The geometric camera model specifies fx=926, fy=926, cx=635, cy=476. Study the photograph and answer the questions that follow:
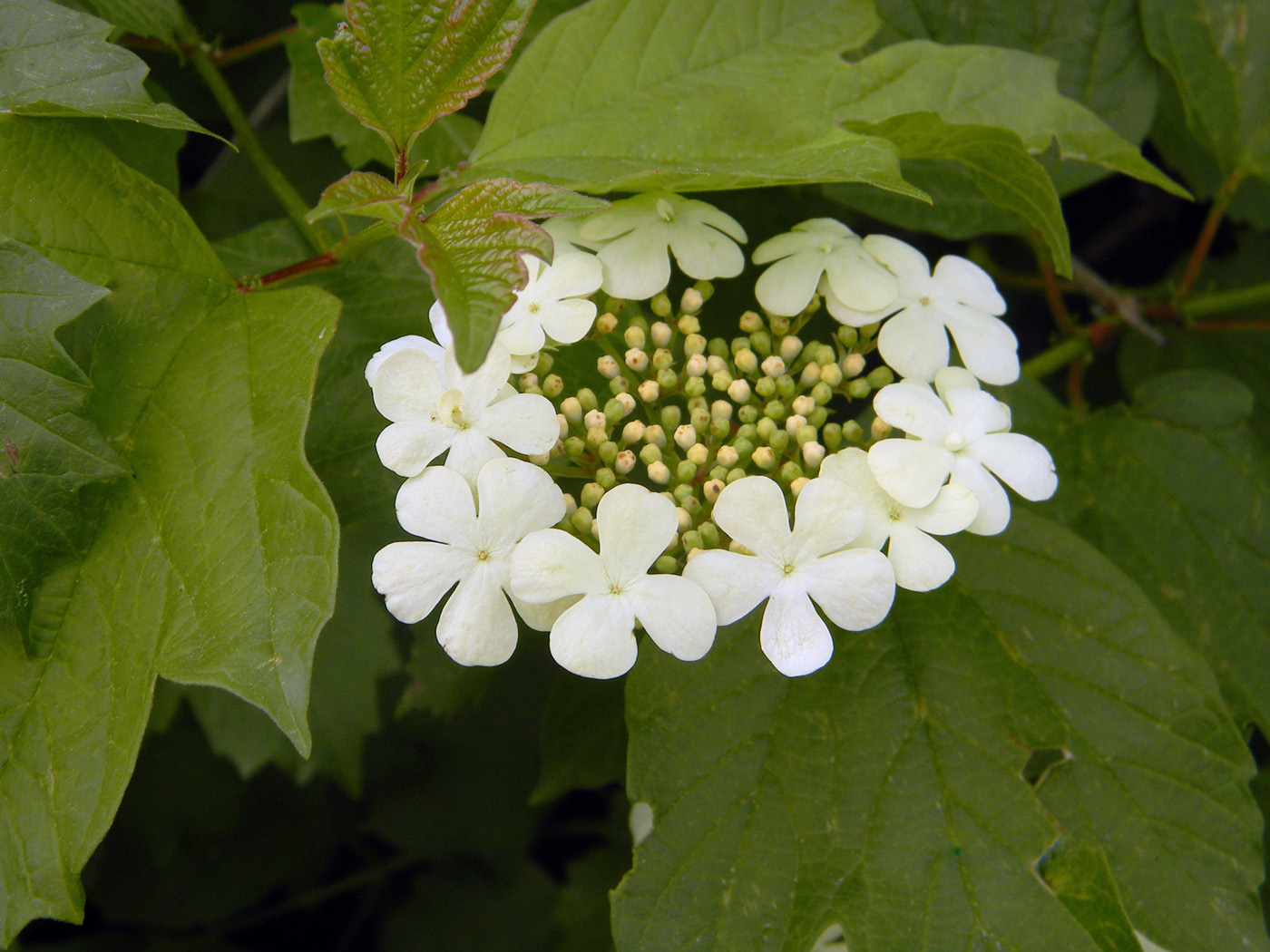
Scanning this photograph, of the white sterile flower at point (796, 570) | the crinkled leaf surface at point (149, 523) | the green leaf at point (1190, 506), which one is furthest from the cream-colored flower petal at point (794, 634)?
the green leaf at point (1190, 506)

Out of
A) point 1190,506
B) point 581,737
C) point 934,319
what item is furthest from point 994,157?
point 581,737

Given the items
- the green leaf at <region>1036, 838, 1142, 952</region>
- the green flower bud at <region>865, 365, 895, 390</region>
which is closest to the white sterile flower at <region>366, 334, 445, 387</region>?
the green flower bud at <region>865, 365, 895, 390</region>

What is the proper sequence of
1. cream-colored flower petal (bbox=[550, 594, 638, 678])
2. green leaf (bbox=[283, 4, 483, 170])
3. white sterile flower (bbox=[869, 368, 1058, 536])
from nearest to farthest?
cream-colored flower petal (bbox=[550, 594, 638, 678]), white sterile flower (bbox=[869, 368, 1058, 536]), green leaf (bbox=[283, 4, 483, 170])

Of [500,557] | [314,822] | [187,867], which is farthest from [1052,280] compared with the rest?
[187,867]

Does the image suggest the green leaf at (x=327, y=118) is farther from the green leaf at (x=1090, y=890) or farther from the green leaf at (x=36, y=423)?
the green leaf at (x=1090, y=890)

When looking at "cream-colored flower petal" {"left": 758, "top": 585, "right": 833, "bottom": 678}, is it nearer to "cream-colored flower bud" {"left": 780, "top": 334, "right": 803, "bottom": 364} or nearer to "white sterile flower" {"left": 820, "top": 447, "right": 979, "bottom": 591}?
"white sterile flower" {"left": 820, "top": 447, "right": 979, "bottom": 591}

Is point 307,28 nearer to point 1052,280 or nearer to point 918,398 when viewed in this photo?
point 918,398

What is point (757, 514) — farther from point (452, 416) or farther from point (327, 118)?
point (327, 118)
